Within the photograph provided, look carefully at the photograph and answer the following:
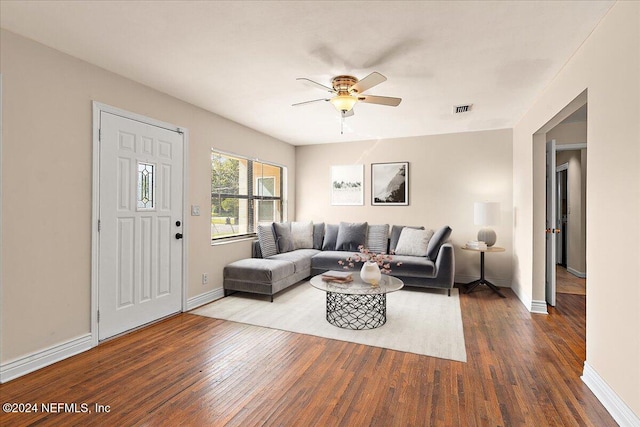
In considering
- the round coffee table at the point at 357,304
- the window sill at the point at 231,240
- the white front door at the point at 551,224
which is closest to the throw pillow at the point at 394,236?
the round coffee table at the point at 357,304

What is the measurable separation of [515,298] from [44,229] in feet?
17.1

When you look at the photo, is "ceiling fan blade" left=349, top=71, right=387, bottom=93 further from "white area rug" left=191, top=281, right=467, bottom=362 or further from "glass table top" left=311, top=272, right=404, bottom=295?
"white area rug" left=191, top=281, right=467, bottom=362

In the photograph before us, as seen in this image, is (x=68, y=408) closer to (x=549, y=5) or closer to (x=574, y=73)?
(x=549, y=5)

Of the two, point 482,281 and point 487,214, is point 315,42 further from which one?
point 482,281

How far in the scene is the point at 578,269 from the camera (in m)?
5.56

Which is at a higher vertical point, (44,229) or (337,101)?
(337,101)

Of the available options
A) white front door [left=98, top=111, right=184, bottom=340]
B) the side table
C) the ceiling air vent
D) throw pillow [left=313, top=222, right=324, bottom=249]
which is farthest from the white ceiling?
throw pillow [left=313, top=222, right=324, bottom=249]

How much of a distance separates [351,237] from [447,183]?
1.86 m

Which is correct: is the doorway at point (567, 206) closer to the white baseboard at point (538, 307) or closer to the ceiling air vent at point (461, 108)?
the white baseboard at point (538, 307)

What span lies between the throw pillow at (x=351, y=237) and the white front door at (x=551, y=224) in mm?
2578

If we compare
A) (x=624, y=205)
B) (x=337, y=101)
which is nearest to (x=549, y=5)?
(x=624, y=205)

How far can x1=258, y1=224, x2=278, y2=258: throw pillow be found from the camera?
16.1 ft

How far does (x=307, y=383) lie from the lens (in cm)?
221

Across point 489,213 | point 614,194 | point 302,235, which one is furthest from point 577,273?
point 302,235
